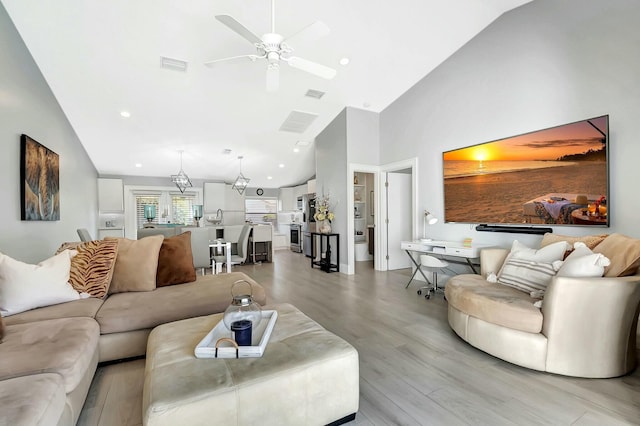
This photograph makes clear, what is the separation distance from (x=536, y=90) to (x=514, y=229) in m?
1.68

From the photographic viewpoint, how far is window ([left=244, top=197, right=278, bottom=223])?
10.3 m

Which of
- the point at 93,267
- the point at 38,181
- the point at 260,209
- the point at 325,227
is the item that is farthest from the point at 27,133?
Result: the point at 260,209

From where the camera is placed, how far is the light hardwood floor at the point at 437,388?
5.31 feet

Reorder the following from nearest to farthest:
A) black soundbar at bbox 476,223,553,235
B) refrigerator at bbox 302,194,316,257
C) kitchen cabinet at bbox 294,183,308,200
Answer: black soundbar at bbox 476,223,553,235
refrigerator at bbox 302,194,316,257
kitchen cabinet at bbox 294,183,308,200

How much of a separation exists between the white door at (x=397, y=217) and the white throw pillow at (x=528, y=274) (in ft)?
9.52

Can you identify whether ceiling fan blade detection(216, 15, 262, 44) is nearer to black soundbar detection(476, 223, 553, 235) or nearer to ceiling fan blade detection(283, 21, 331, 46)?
ceiling fan blade detection(283, 21, 331, 46)

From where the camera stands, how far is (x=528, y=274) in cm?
259

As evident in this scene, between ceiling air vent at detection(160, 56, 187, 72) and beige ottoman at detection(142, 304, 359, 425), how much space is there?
3640 millimetres

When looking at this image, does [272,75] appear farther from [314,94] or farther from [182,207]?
[182,207]

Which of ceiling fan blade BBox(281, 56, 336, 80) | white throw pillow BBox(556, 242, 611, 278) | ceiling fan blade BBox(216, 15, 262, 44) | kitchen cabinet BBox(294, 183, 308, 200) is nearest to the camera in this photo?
white throw pillow BBox(556, 242, 611, 278)

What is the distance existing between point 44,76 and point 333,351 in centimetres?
517

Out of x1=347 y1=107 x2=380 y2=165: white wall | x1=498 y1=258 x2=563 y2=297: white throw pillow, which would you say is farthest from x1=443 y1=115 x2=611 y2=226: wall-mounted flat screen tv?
x1=347 y1=107 x2=380 y2=165: white wall

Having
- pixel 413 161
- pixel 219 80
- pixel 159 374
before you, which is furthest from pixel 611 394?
pixel 219 80

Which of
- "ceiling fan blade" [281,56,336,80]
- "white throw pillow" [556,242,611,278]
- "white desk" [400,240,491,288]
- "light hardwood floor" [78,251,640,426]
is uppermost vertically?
"ceiling fan blade" [281,56,336,80]
